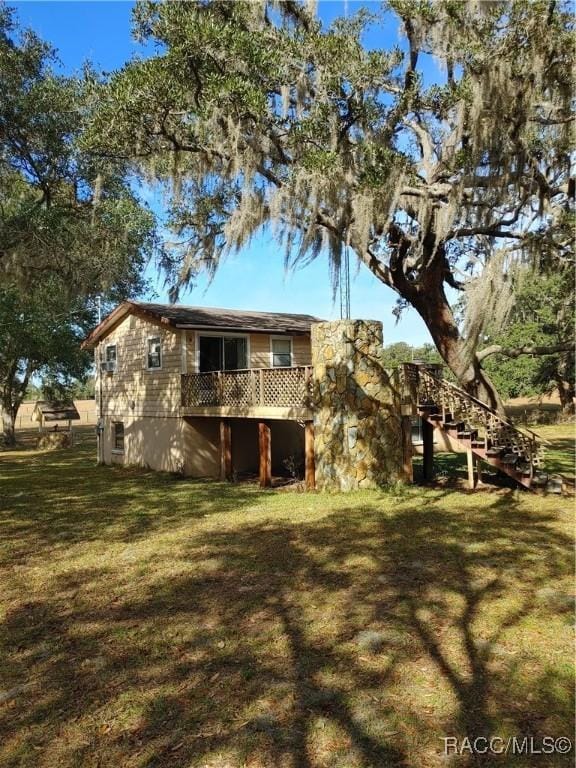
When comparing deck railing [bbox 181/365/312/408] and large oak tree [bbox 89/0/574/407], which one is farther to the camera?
deck railing [bbox 181/365/312/408]

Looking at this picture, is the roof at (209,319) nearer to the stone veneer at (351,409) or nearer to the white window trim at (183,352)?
the white window trim at (183,352)

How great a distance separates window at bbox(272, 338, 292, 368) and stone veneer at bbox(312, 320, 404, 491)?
534 centimetres

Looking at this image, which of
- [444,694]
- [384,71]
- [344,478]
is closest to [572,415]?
[344,478]

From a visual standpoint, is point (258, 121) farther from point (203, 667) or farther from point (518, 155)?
point (203, 667)

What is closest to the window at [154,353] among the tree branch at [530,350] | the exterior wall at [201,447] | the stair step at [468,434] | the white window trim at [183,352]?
the white window trim at [183,352]

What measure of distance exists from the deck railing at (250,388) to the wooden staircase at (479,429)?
8.65ft

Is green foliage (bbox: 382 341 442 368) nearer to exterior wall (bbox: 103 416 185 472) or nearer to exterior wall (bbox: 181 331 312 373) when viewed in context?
exterior wall (bbox: 181 331 312 373)

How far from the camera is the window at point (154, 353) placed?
56.0 ft

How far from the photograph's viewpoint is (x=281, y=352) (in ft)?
58.4

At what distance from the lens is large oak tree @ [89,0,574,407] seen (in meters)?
9.65

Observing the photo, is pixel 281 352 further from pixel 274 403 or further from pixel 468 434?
pixel 468 434

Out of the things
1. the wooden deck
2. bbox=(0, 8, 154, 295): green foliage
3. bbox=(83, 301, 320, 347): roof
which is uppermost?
Result: bbox=(0, 8, 154, 295): green foliage

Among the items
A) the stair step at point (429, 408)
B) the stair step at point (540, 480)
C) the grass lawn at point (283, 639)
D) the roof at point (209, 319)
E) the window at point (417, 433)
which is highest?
the roof at point (209, 319)

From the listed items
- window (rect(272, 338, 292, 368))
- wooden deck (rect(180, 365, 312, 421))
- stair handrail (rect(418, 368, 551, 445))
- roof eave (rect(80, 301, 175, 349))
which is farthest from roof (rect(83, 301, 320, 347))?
stair handrail (rect(418, 368, 551, 445))
